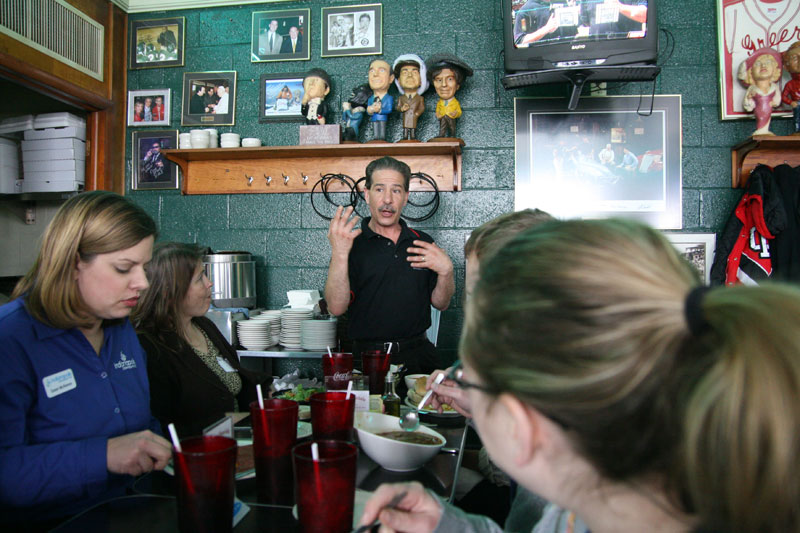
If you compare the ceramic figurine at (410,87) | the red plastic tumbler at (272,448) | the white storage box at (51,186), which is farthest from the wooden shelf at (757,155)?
the white storage box at (51,186)

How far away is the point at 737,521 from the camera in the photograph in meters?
0.43

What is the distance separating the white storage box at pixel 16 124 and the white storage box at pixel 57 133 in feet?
0.12

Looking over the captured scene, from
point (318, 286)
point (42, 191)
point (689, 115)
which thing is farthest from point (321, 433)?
point (42, 191)

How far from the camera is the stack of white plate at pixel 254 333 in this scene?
292cm

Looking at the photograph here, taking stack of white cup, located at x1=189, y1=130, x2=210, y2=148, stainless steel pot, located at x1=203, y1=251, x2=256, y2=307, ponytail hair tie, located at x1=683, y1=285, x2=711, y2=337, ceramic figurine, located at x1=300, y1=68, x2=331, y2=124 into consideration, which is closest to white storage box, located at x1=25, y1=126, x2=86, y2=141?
stack of white cup, located at x1=189, y1=130, x2=210, y2=148

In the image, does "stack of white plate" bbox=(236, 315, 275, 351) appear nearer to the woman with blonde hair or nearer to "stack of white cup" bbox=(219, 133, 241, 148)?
"stack of white cup" bbox=(219, 133, 241, 148)

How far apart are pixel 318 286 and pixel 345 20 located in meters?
1.62

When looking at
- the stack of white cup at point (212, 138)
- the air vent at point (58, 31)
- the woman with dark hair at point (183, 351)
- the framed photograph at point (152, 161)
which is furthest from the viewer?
the framed photograph at point (152, 161)

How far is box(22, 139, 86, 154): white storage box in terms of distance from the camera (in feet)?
11.0

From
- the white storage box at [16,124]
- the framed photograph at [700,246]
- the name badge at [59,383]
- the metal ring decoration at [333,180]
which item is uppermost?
the white storage box at [16,124]

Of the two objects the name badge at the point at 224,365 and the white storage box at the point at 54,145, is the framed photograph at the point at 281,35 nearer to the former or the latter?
the white storage box at the point at 54,145

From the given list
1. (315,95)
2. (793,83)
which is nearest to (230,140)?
(315,95)

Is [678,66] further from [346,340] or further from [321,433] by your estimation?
[321,433]

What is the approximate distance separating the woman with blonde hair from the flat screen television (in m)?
2.12
